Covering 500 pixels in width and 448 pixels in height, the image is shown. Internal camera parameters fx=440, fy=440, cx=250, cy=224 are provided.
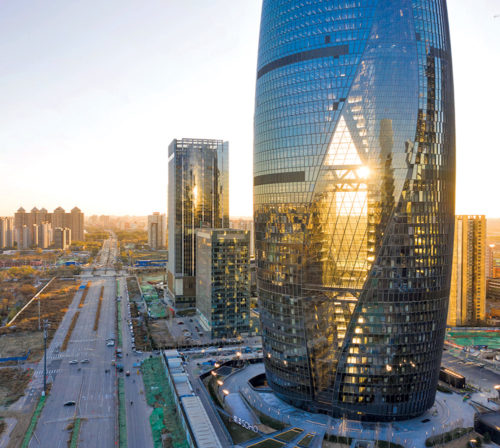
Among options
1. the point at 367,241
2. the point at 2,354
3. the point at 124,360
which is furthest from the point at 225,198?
the point at 367,241

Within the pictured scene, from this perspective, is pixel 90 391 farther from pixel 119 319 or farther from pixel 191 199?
pixel 191 199

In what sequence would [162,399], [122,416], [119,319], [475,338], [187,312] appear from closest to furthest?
[122,416], [162,399], [475,338], [119,319], [187,312]

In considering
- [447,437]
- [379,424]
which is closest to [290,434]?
[379,424]

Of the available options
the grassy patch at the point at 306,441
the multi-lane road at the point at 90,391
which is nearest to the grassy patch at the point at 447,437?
the grassy patch at the point at 306,441

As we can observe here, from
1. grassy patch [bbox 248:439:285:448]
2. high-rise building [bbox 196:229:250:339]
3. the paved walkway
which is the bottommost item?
the paved walkway

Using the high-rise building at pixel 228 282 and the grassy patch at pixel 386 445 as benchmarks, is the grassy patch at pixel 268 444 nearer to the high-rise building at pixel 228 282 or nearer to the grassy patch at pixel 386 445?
the grassy patch at pixel 386 445

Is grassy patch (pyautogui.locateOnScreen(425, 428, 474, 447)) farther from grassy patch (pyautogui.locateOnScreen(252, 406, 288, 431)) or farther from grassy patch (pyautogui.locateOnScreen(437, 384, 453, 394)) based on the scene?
grassy patch (pyautogui.locateOnScreen(252, 406, 288, 431))

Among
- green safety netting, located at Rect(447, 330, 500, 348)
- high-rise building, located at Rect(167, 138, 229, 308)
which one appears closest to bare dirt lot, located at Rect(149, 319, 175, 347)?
high-rise building, located at Rect(167, 138, 229, 308)
